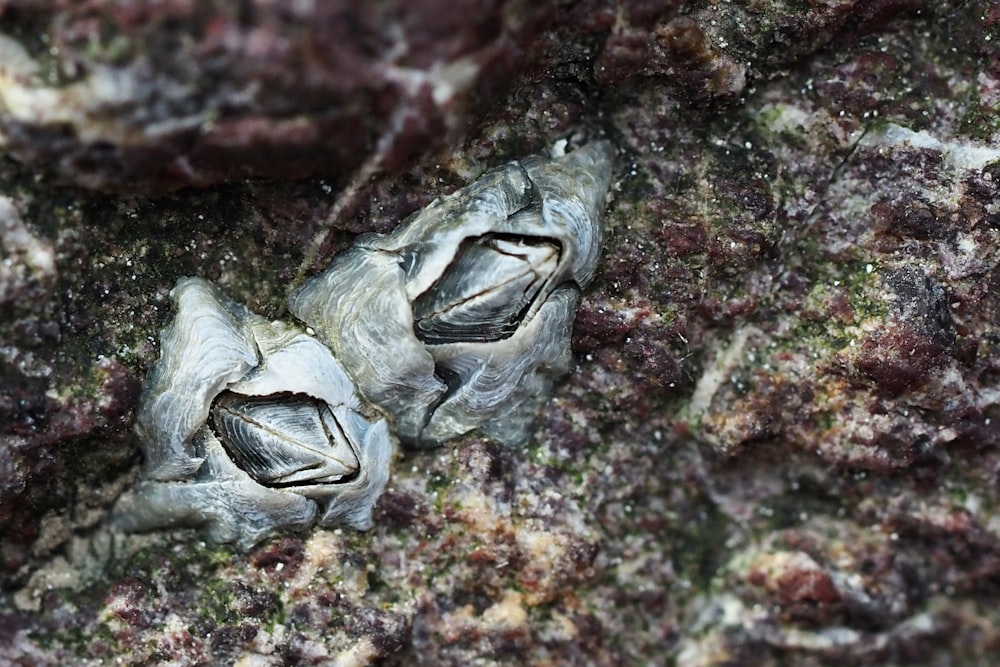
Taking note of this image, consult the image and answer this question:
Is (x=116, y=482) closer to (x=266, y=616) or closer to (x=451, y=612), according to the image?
A: (x=266, y=616)

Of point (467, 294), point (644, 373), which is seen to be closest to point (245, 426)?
point (467, 294)

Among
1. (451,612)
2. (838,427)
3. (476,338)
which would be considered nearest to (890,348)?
(838,427)

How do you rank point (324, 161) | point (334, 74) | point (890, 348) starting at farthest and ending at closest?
point (890, 348) → point (324, 161) → point (334, 74)
